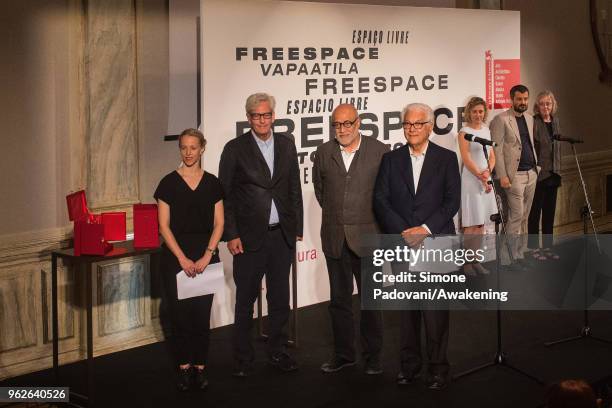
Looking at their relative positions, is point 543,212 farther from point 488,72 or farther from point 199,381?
point 199,381

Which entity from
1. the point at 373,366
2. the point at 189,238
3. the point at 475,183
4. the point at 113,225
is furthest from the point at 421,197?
the point at 475,183

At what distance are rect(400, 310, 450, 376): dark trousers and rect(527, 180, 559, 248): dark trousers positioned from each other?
319 centimetres

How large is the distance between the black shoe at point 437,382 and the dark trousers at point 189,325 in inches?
49.0

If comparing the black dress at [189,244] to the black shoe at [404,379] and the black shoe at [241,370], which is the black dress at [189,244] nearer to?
the black shoe at [241,370]

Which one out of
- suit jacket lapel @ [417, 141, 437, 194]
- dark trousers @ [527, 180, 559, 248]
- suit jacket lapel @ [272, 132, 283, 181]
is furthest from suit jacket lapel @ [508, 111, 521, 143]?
suit jacket lapel @ [272, 132, 283, 181]

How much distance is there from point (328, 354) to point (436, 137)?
81.7 inches

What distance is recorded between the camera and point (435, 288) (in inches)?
212

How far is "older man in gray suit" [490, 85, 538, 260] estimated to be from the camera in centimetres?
800

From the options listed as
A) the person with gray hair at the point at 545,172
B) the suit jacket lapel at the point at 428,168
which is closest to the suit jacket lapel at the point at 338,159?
the suit jacket lapel at the point at 428,168

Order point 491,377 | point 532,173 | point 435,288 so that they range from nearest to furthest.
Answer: point 435,288 < point 491,377 < point 532,173

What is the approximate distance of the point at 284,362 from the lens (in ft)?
19.1

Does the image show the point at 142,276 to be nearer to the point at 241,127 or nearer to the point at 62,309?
the point at 62,309

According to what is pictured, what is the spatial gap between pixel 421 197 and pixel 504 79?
2.93 meters

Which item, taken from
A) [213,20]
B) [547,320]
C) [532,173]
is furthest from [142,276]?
[532,173]
